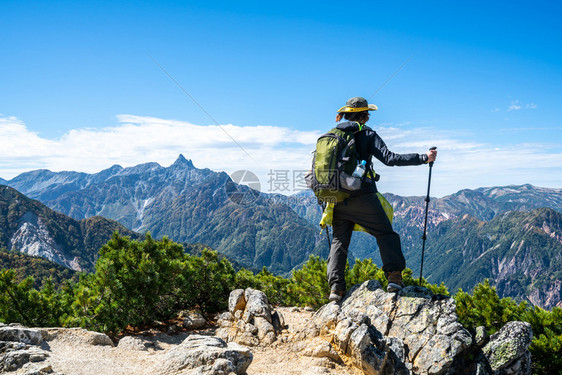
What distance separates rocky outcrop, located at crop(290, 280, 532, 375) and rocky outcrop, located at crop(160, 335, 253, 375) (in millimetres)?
1798

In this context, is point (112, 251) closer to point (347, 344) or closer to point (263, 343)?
point (263, 343)

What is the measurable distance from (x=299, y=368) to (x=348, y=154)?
4.54 m

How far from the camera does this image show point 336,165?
7.96 meters

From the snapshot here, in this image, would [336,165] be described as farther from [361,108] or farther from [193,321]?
[193,321]

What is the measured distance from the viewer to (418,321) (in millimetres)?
7355

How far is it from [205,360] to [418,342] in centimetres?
413

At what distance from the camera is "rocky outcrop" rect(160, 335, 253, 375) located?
5.56 m

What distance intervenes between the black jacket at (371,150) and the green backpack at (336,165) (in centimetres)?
16

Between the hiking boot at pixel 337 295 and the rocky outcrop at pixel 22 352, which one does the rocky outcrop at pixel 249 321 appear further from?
the rocky outcrop at pixel 22 352

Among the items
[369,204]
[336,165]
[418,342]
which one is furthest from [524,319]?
[336,165]

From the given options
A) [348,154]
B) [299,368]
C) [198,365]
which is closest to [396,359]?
[299,368]

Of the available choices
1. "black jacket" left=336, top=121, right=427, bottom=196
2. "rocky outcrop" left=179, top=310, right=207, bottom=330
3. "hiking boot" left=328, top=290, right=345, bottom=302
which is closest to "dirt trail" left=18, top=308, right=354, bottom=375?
"rocky outcrop" left=179, top=310, right=207, bottom=330

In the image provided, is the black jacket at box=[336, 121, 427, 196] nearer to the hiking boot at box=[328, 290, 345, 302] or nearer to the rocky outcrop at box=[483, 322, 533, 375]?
the hiking boot at box=[328, 290, 345, 302]

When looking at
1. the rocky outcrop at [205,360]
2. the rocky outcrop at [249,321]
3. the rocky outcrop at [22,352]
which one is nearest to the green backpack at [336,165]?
the rocky outcrop at [249,321]
